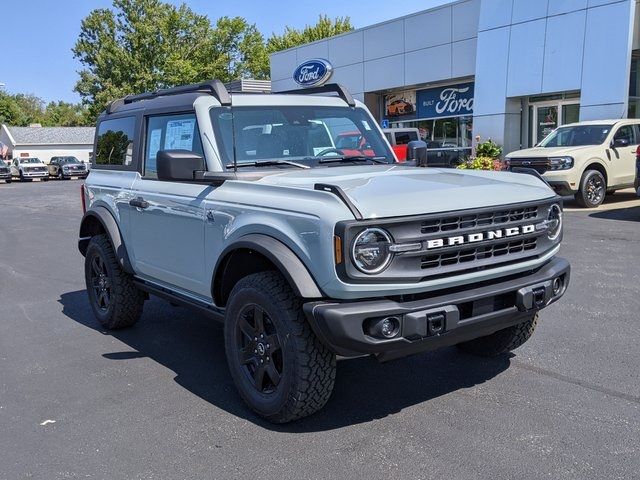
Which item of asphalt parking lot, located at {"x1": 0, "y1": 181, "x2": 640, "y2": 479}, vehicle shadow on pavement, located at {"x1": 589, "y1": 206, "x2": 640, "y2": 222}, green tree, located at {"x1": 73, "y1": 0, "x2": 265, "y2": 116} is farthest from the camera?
green tree, located at {"x1": 73, "y1": 0, "x2": 265, "y2": 116}

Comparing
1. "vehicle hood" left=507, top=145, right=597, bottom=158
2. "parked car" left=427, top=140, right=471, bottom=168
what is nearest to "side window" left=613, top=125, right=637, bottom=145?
"vehicle hood" left=507, top=145, right=597, bottom=158

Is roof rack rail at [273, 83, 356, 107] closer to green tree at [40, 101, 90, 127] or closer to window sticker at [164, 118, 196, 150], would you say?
window sticker at [164, 118, 196, 150]

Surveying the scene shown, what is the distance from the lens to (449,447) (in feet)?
10.8

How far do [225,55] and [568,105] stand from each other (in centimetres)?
4147

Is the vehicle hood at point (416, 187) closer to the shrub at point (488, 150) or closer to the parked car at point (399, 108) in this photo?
the shrub at point (488, 150)

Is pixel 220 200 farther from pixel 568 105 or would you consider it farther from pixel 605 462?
pixel 568 105

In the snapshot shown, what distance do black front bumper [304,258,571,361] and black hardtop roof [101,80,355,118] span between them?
6.71ft

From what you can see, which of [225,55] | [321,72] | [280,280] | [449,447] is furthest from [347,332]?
[225,55]

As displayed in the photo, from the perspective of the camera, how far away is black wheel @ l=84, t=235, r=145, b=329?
545cm

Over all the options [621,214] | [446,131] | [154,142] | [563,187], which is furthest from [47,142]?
[154,142]

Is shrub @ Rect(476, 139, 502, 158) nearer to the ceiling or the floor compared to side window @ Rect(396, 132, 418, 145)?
nearer to the floor

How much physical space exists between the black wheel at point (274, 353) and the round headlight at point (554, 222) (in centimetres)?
163

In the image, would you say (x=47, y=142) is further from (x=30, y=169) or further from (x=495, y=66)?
(x=495, y=66)

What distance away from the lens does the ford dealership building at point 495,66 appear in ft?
55.7
